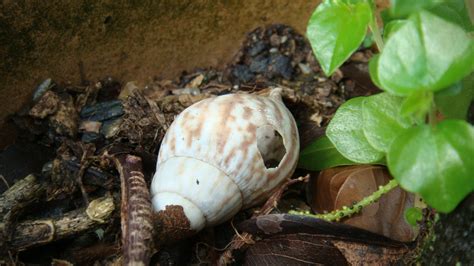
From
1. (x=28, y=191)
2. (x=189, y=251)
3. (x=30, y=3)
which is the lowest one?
(x=189, y=251)

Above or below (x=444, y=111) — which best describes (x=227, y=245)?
below

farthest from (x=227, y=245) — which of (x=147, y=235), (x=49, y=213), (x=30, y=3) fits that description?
(x=30, y=3)

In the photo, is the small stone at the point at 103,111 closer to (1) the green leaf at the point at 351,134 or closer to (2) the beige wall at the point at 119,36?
(2) the beige wall at the point at 119,36

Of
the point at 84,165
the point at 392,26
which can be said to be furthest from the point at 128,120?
the point at 392,26

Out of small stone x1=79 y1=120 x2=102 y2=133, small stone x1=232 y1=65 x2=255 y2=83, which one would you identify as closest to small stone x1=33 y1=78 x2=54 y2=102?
small stone x1=79 y1=120 x2=102 y2=133

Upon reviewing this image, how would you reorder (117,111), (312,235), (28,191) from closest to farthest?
(312,235) < (28,191) < (117,111)

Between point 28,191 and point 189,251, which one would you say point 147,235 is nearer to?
point 189,251

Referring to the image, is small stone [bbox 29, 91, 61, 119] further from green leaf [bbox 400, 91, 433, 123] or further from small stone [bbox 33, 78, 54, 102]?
green leaf [bbox 400, 91, 433, 123]

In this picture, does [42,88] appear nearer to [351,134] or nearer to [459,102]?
[351,134]
